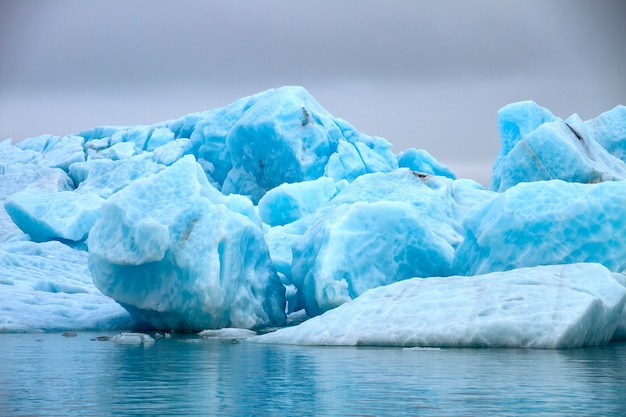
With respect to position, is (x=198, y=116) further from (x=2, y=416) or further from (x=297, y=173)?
(x=2, y=416)

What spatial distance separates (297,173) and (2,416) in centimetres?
2159

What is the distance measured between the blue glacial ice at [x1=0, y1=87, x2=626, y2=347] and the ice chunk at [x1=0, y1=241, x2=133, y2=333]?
41mm

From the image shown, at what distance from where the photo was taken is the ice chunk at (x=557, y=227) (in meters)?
12.0

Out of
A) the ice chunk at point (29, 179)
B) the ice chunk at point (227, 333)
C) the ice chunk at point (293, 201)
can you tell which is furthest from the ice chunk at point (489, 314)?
the ice chunk at point (29, 179)

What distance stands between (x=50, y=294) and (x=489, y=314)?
9.03 m

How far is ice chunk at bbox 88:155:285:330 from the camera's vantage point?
12.4 meters

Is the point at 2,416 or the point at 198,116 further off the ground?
the point at 198,116

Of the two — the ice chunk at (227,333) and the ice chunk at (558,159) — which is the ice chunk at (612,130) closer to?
the ice chunk at (558,159)

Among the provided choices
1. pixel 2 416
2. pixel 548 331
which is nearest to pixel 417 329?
pixel 548 331

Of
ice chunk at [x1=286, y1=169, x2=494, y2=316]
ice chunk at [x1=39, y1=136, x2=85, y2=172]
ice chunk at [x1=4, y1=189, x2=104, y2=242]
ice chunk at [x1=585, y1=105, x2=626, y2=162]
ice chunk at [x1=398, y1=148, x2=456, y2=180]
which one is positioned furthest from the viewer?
ice chunk at [x1=398, y1=148, x2=456, y2=180]

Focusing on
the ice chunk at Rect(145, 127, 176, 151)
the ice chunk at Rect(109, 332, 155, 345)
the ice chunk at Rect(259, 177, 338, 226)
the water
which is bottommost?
the water

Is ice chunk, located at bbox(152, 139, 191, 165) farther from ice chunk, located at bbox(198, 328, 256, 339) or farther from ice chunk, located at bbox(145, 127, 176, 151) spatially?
ice chunk, located at bbox(198, 328, 256, 339)

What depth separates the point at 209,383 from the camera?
5.89m

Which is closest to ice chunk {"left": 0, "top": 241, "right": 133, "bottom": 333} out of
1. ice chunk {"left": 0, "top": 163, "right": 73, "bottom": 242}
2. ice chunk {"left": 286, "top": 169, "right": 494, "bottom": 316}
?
ice chunk {"left": 286, "top": 169, "right": 494, "bottom": 316}
